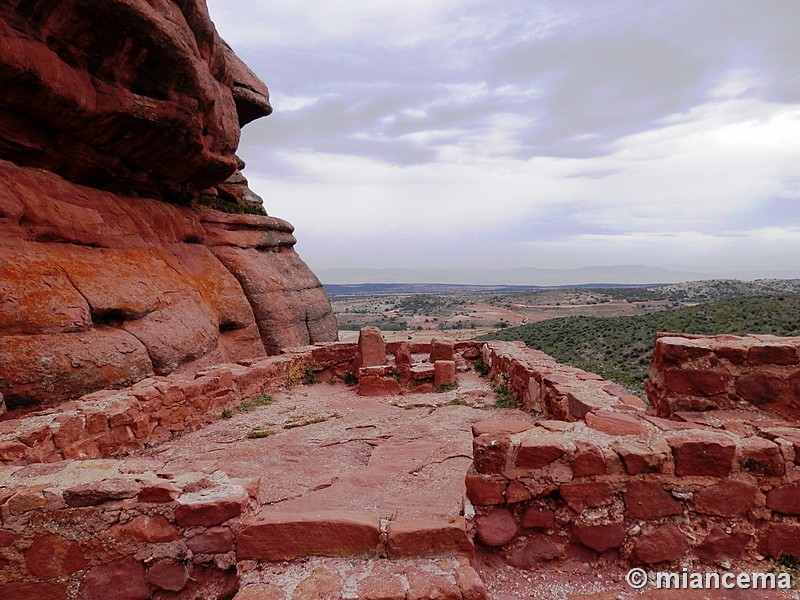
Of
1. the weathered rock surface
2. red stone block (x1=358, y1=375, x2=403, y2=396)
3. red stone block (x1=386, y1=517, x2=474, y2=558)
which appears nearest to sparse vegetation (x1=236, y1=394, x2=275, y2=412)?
red stone block (x1=358, y1=375, x2=403, y2=396)

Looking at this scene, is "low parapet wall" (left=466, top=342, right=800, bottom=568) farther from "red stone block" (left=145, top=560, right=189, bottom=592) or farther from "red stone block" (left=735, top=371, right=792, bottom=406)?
"red stone block" (left=145, top=560, right=189, bottom=592)

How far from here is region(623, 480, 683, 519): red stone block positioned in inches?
121

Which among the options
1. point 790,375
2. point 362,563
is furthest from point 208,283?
point 790,375

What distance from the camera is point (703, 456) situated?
310 centimetres

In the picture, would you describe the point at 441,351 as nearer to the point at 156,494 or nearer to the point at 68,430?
the point at 68,430

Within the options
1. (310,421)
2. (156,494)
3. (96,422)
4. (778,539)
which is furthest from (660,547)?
(96,422)

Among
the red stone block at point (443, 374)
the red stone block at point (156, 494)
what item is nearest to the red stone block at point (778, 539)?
the red stone block at point (156, 494)

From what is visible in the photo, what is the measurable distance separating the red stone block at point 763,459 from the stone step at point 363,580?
1972 millimetres

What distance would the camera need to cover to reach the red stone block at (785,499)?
10.0 feet

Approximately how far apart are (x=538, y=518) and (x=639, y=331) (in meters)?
27.9

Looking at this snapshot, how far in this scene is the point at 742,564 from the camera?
3041 millimetres

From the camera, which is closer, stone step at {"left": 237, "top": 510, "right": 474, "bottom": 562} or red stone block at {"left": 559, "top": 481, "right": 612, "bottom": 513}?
stone step at {"left": 237, "top": 510, "right": 474, "bottom": 562}

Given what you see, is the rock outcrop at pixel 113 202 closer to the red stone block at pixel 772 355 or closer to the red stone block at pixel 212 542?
the red stone block at pixel 212 542

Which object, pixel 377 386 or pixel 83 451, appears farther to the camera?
pixel 377 386
